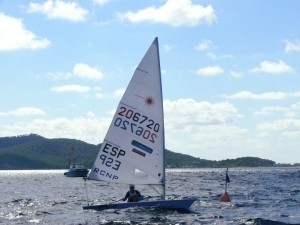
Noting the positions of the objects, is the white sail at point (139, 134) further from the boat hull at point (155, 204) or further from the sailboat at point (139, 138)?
the boat hull at point (155, 204)

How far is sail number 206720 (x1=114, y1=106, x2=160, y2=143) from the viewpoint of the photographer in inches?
1430

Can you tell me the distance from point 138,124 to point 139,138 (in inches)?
36.2

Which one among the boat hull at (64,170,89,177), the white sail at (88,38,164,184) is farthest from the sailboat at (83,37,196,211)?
the boat hull at (64,170,89,177)

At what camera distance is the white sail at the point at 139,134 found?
36031mm

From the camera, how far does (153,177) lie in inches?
1432

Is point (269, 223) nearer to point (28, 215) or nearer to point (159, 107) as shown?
point (159, 107)

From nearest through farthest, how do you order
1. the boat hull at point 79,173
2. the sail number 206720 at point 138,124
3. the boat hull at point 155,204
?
the boat hull at point 155,204 → the sail number 206720 at point 138,124 → the boat hull at point 79,173

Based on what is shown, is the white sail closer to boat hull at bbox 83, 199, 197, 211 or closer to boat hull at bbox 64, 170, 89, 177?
boat hull at bbox 83, 199, 197, 211

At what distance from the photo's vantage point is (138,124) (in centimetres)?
3641

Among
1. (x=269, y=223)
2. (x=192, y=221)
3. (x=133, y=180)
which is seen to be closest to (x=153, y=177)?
(x=133, y=180)

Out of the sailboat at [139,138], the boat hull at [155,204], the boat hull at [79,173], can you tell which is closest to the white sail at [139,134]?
the sailboat at [139,138]

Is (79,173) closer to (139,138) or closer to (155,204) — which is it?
(139,138)

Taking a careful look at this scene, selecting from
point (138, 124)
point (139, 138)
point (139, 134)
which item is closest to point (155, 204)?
point (139, 138)

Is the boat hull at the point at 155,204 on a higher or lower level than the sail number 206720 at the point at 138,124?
lower
